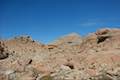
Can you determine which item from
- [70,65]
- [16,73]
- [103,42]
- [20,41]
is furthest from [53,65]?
[20,41]

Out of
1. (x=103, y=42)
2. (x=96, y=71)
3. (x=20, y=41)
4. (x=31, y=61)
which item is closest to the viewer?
(x=96, y=71)

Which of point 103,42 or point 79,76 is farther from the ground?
point 103,42

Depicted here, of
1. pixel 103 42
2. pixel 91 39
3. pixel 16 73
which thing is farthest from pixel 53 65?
pixel 91 39

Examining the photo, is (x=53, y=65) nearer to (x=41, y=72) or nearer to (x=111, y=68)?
(x=41, y=72)

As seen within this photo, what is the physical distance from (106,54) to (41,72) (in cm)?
408

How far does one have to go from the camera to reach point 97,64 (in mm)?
15148

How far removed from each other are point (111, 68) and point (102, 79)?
143 cm

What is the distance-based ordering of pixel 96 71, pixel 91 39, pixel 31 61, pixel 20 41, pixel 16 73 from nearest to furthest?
pixel 96 71, pixel 16 73, pixel 31 61, pixel 91 39, pixel 20 41

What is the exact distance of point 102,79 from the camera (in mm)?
13141

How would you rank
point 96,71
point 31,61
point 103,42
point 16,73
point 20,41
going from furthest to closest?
point 20,41 < point 103,42 < point 31,61 < point 16,73 < point 96,71

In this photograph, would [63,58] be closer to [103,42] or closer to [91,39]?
[103,42]

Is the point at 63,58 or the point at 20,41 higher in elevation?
the point at 20,41

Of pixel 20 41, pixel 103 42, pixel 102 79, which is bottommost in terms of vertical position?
pixel 102 79

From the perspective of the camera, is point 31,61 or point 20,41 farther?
point 20,41
